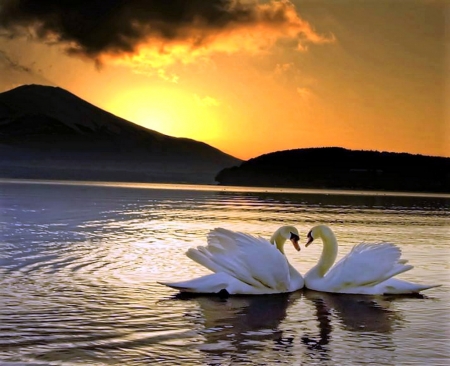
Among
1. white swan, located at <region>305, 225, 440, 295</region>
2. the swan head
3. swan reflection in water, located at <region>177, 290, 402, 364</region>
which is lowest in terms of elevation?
swan reflection in water, located at <region>177, 290, 402, 364</region>

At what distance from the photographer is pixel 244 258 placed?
1099 centimetres

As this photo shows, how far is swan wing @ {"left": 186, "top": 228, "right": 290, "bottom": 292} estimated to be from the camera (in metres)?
11.1

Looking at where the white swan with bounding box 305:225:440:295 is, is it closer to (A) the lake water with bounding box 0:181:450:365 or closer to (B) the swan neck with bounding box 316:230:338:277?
(B) the swan neck with bounding box 316:230:338:277

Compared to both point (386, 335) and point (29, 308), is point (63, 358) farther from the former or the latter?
point (386, 335)

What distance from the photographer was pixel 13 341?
310 inches

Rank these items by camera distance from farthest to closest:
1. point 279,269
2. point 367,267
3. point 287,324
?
point 367,267, point 279,269, point 287,324

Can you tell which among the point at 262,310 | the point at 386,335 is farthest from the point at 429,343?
the point at 262,310

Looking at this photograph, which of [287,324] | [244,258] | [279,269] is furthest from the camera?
[279,269]

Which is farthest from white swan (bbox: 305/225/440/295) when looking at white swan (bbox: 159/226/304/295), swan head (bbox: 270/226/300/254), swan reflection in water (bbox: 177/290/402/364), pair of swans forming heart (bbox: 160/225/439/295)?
white swan (bbox: 159/226/304/295)

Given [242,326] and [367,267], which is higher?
[367,267]

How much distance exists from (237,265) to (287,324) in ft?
6.20

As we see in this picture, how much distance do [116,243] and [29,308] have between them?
8299mm

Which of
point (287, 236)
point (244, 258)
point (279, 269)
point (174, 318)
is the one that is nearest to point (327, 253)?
point (287, 236)

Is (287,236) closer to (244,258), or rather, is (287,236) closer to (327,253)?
(327,253)
